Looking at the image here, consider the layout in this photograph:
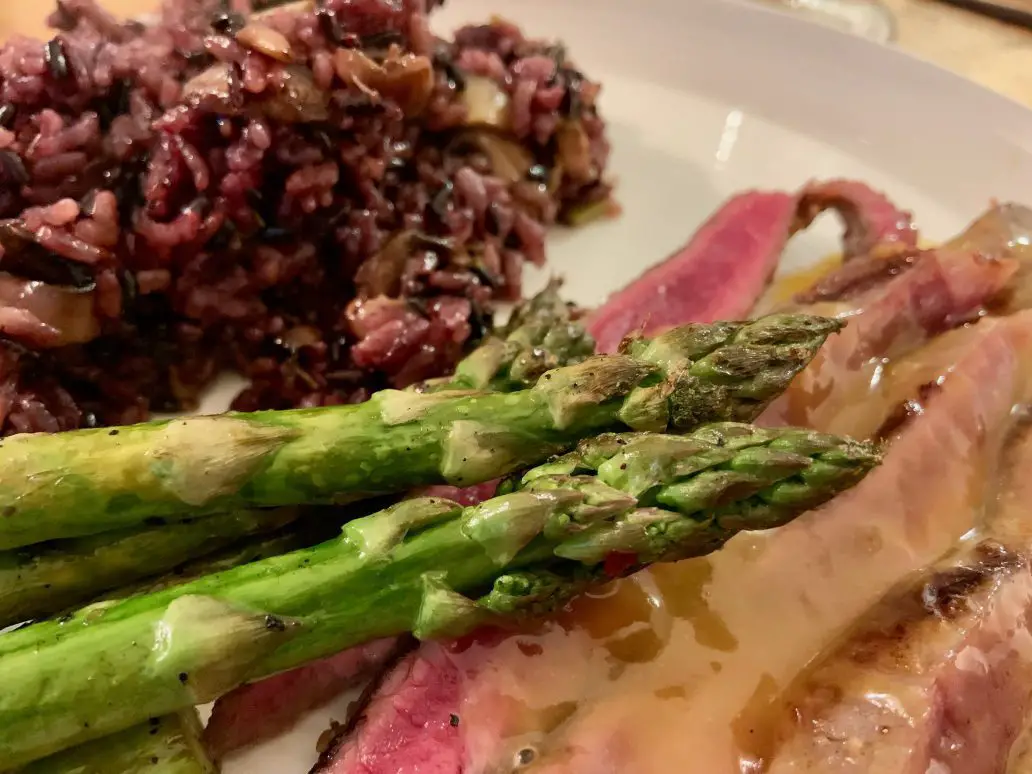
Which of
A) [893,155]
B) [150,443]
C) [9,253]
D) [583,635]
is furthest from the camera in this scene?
[893,155]

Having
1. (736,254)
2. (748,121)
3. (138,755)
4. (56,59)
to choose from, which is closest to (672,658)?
(138,755)

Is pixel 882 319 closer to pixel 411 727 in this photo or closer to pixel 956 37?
pixel 411 727

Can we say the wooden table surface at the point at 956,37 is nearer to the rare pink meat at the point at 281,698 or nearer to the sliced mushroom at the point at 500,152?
the sliced mushroom at the point at 500,152

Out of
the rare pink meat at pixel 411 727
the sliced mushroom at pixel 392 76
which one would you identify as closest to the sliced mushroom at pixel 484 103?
the sliced mushroom at pixel 392 76

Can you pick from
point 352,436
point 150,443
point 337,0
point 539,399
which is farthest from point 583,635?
point 337,0

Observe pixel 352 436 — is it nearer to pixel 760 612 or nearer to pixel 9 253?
pixel 760 612

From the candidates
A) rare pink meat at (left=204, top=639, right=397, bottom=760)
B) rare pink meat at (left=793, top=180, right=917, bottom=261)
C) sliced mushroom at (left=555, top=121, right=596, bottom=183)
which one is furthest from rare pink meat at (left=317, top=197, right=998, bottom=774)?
sliced mushroom at (left=555, top=121, right=596, bottom=183)

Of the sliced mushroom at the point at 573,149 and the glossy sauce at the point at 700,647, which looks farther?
the sliced mushroom at the point at 573,149
